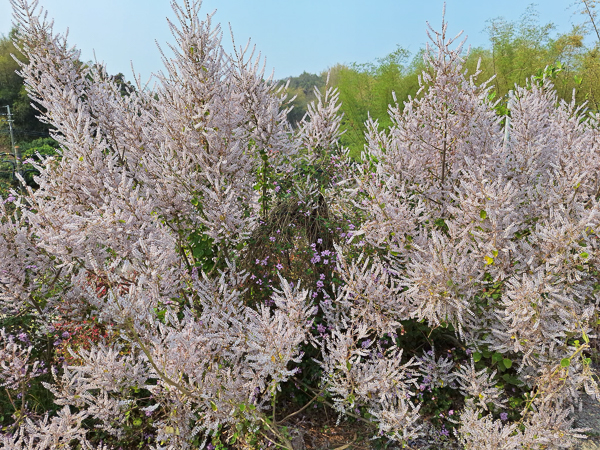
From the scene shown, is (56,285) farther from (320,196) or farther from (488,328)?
(488,328)

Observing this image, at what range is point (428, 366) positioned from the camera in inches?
116

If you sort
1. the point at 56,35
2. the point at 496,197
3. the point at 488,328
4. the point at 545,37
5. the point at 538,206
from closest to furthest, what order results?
1. the point at 496,197
2. the point at 488,328
3. the point at 538,206
4. the point at 56,35
5. the point at 545,37

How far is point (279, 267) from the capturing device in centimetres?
298

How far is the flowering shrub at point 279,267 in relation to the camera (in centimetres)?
231

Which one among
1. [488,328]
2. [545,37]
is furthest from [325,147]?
[545,37]

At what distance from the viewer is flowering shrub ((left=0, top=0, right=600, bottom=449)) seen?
2312 mm

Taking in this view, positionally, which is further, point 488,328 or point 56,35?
point 56,35

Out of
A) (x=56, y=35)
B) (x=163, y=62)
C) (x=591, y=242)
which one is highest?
(x=56, y=35)

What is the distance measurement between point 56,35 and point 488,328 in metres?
4.17

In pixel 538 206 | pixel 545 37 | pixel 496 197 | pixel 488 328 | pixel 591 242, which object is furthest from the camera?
pixel 545 37

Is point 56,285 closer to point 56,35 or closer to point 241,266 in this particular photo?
point 241,266

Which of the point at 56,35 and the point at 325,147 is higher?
the point at 56,35

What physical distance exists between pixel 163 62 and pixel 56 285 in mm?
1978

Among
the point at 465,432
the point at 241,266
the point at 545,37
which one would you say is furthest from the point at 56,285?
the point at 545,37
